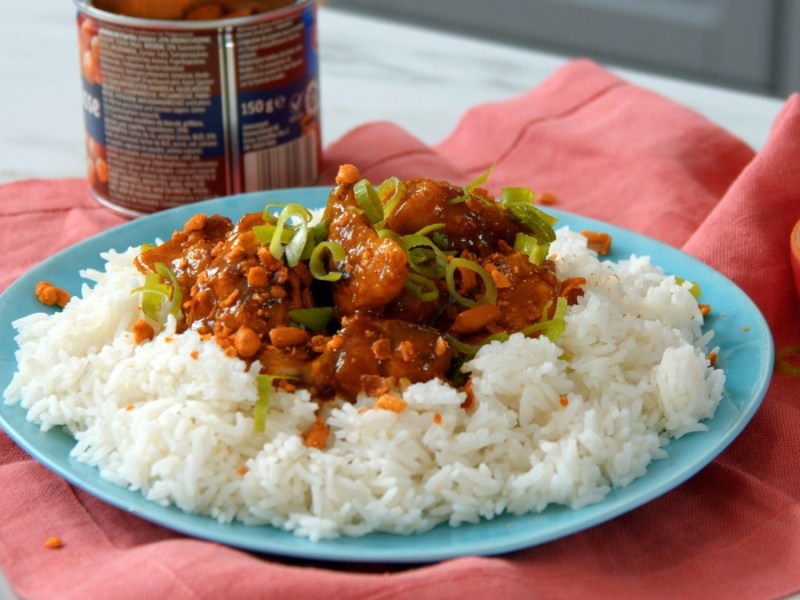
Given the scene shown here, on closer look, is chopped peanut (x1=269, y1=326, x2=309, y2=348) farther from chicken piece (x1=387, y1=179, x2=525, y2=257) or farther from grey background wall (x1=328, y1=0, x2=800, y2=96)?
grey background wall (x1=328, y1=0, x2=800, y2=96)

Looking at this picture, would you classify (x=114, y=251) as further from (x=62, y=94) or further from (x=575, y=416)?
(x=62, y=94)

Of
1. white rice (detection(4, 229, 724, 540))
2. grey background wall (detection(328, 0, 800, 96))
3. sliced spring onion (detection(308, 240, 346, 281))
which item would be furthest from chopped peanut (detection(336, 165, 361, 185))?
grey background wall (detection(328, 0, 800, 96))

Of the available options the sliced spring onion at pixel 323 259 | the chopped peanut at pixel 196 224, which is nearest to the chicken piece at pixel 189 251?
the chopped peanut at pixel 196 224

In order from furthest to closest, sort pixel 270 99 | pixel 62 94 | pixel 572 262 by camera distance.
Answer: pixel 62 94, pixel 270 99, pixel 572 262

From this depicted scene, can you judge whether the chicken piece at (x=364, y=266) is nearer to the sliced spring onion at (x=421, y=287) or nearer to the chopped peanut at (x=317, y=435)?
the sliced spring onion at (x=421, y=287)

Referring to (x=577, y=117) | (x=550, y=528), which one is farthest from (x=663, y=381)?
(x=577, y=117)
